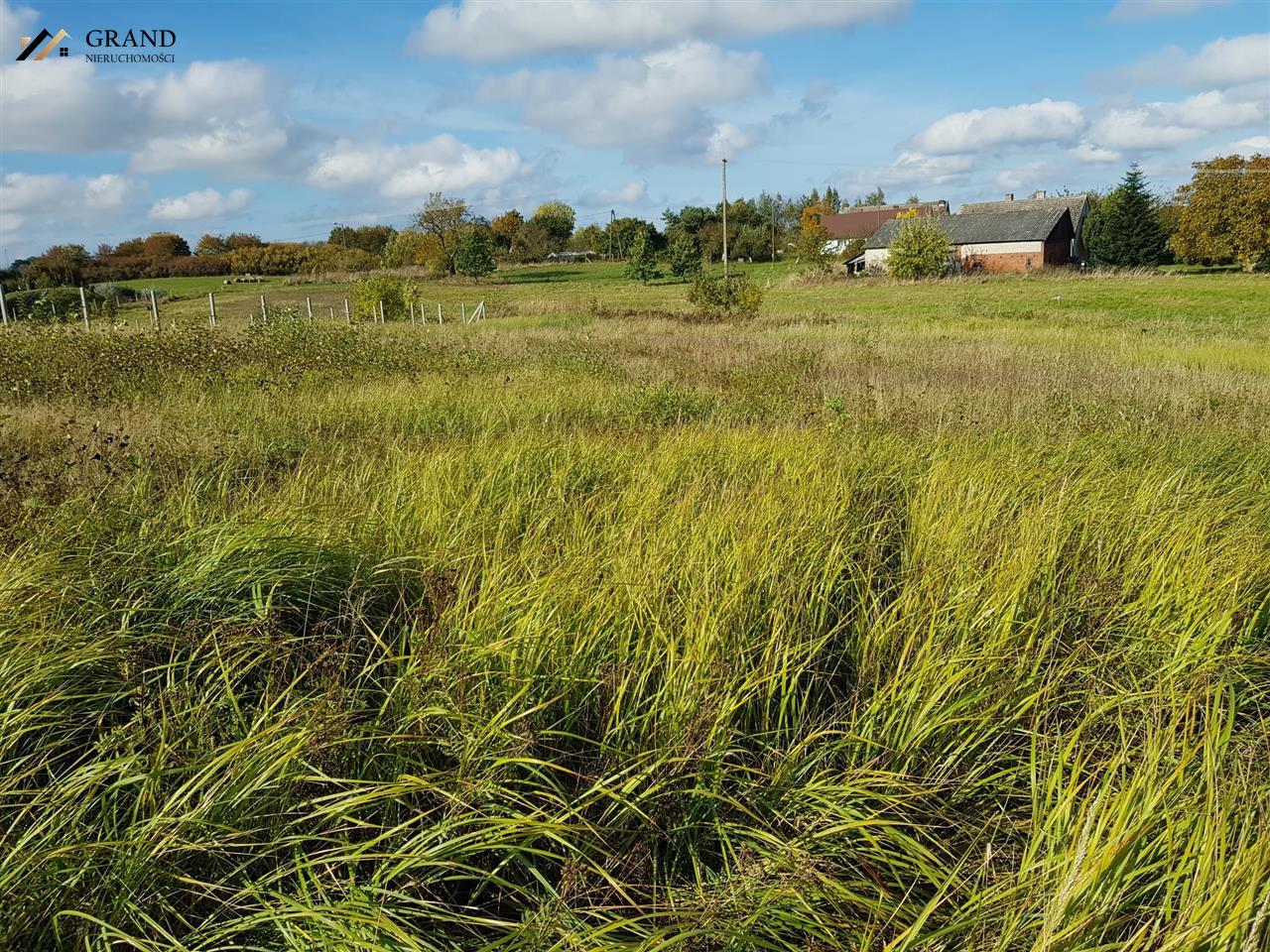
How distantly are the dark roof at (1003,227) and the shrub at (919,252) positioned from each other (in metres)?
7.62

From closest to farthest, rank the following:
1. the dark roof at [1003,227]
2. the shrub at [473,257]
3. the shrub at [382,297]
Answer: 1. the shrub at [382,297]
2. the dark roof at [1003,227]
3. the shrub at [473,257]

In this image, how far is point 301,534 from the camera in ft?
10.8

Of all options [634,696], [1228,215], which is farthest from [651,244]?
[634,696]

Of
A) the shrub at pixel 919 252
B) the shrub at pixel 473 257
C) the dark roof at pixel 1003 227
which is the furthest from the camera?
the shrub at pixel 473 257

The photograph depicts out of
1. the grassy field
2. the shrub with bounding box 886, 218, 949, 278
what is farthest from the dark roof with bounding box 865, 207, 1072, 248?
the grassy field

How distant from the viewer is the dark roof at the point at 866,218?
90.3m

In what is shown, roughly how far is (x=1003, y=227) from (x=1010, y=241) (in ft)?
6.23

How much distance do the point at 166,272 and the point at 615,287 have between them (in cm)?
3692

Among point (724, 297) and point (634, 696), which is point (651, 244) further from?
point (634, 696)

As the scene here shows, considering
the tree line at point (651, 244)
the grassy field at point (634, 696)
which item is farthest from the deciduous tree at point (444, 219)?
the grassy field at point (634, 696)

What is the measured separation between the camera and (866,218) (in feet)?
306

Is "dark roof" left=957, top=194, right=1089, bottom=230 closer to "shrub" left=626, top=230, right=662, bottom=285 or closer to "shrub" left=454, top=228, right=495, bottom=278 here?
"shrub" left=626, top=230, right=662, bottom=285

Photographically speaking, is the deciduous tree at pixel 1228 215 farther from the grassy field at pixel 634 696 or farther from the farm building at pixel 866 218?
the grassy field at pixel 634 696

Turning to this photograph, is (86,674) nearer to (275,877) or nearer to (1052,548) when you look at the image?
(275,877)
